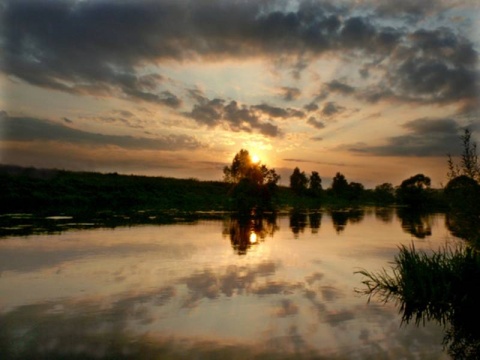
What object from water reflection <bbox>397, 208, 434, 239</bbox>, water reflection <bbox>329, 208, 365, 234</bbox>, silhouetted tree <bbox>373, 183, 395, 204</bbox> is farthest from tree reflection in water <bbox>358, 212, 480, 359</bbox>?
silhouetted tree <bbox>373, 183, 395, 204</bbox>

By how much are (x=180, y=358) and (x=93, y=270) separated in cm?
991

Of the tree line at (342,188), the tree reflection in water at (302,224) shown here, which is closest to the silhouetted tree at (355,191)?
the tree line at (342,188)

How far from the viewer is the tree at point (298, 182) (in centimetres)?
14512

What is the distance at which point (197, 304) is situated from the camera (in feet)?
39.7

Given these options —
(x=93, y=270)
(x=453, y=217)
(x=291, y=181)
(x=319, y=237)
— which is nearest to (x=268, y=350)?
(x=453, y=217)

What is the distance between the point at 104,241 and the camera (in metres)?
25.2

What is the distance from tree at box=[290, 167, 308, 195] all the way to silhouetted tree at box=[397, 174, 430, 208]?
32.5 meters

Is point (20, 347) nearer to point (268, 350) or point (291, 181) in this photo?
point (268, 350)

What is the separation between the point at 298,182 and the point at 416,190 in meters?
38.1

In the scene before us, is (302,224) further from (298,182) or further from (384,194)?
(384,194)

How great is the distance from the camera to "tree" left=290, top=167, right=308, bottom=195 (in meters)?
145

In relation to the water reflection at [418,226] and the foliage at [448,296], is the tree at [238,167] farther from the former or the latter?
the foliage at [448,296]

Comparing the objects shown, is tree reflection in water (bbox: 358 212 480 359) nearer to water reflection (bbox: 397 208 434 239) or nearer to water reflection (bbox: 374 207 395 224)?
water reflection (bbox: 397 208 434 239)

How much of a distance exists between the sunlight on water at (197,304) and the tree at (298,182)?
122 meters
